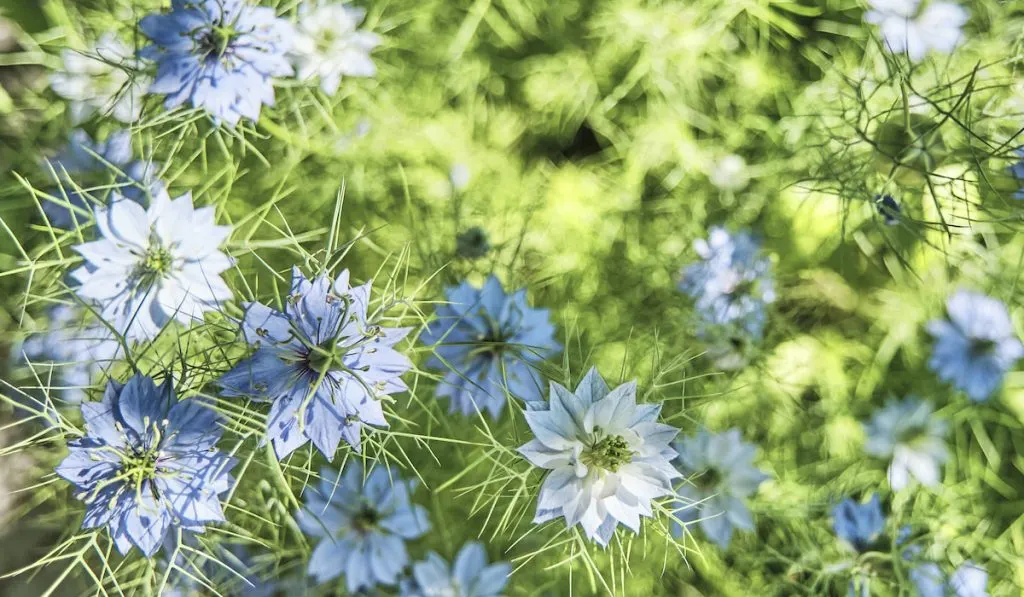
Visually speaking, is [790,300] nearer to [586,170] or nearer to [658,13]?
[586,170]

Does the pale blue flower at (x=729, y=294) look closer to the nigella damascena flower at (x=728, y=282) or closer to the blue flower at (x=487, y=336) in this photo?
the nigella damascena flower at (x=728, y=282)

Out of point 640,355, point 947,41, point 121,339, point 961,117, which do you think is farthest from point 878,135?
point 121,339

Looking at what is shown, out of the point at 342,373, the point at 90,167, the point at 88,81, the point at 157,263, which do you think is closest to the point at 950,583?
the point at 342,373

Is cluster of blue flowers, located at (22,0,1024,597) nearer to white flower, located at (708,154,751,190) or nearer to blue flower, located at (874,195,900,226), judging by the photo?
blue flower, located at (874,195,900,226)

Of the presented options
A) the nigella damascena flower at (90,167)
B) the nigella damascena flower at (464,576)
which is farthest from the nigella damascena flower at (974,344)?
the nigella damascena flower at (90,167)

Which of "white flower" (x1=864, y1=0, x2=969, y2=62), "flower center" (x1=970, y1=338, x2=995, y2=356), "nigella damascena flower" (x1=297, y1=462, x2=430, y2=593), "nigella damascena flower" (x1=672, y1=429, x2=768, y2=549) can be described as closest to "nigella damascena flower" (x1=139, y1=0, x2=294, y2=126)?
"nigella damascena flower" (x1=297, y1=462, x2=430, y2=593)

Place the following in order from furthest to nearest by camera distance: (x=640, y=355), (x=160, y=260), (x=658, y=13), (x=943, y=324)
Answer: (x=658, y=13), (x=943, y=324), (x=640, y=355), (x=160, y=260)
